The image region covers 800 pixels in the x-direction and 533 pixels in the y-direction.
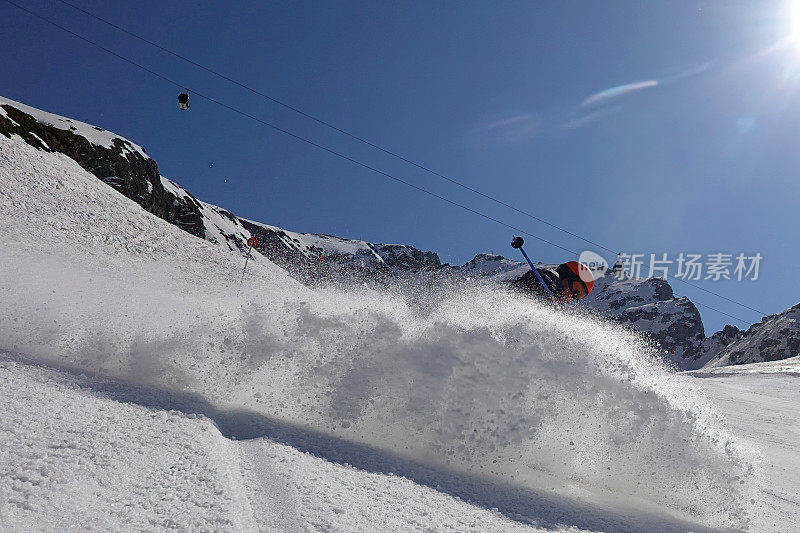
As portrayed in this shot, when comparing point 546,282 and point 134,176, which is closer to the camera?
point 546,282

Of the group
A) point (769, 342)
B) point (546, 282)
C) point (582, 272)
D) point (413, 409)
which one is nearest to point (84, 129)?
point (546, 282)

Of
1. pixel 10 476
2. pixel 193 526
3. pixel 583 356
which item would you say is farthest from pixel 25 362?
pixel 583 356

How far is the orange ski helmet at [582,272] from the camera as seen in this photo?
11.0 meters

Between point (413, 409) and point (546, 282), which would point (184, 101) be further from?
point (413, 409)

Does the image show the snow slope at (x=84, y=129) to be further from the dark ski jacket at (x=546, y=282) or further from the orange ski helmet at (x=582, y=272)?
the orange ski helmet at (x=582, y=272)

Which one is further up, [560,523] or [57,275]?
[57,275]

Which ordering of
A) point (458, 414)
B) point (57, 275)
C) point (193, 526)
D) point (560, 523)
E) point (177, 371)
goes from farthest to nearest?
point (57, 275) < point (177, 371) < point (458, 414) < point (560, 523) < point (193, 526)

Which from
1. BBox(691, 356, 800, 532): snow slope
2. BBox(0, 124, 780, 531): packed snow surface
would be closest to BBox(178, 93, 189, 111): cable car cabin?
BBox(0, 124, 780, 531): packed snow surface

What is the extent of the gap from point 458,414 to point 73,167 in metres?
40.9

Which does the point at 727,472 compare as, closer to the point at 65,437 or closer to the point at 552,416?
the point at 552,416

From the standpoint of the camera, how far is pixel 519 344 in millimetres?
4562

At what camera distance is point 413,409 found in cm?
452

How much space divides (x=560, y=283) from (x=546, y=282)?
354 millimetres

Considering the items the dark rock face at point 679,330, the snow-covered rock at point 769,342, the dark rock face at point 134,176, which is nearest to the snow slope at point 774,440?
the dark rock face at point 134,176
